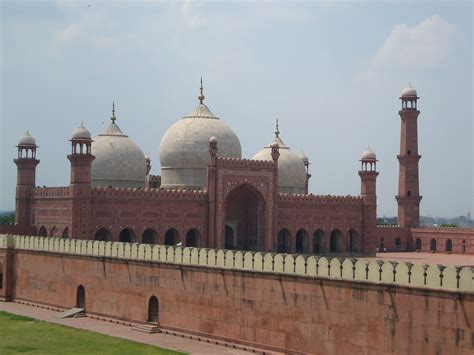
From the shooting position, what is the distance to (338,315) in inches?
642

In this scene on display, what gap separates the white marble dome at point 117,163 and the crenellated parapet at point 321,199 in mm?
5950

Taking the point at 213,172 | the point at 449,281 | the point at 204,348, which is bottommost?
the point at 204,348

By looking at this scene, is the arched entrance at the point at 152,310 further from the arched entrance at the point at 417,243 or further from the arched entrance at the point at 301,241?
the arched entrance at the point at 417,243

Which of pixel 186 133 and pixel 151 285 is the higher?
pixel 186 133

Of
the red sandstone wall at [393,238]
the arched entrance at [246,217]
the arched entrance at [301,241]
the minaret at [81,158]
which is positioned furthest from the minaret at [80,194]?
the red sandstone wall at [393,238]

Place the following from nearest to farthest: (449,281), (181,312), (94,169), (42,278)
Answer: (449,281), (181,312), (42,278), (94,169)

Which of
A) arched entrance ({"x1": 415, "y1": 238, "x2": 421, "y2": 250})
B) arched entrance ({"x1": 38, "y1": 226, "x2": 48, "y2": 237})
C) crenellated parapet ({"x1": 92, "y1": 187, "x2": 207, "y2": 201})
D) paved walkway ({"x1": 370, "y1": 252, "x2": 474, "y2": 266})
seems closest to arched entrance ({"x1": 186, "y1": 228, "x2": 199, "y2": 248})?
crenellated parapet ({"x1": 92, "y1": 187, "x2": 207, "y2": 201})

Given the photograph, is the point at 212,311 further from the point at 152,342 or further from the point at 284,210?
the point at 284,210

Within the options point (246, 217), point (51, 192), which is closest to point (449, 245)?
point (246, 217)

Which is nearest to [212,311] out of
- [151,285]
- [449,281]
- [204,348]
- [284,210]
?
[204,348]

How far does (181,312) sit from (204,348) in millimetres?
2006

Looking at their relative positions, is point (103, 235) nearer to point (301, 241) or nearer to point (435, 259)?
point (301, 241)

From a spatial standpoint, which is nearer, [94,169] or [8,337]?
[8,337]

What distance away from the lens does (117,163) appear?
32.6 metres
